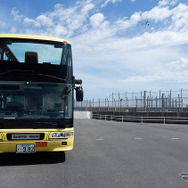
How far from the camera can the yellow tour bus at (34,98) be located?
625 centimetres

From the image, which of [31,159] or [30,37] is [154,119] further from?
[30,37]

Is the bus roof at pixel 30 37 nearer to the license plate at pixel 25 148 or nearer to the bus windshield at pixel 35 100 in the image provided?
the bus windshield at pixel 35 100

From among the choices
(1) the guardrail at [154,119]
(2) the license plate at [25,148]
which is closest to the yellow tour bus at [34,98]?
(2) the license plate at [25,148]

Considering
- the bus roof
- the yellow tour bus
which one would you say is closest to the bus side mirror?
the yellow tour bus

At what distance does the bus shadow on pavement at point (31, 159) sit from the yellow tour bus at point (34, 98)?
633 millimetres

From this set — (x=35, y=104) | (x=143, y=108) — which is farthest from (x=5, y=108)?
(x=143, y=108)

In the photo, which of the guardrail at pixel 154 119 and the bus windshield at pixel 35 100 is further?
the guardrail at pixel 154 119

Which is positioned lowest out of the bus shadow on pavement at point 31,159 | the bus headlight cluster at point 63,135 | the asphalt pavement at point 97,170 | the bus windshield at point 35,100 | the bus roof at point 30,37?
the bus shadow on pavement at point 31,159

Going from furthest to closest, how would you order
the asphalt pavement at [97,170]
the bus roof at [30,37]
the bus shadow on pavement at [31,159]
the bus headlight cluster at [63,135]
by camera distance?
1. the bus roof at [30,37]
2. the bus shadow on pavement at [31,159]
3. the bus headlight cluster at [63,135]
4. the asphalt pavement at [97,170]

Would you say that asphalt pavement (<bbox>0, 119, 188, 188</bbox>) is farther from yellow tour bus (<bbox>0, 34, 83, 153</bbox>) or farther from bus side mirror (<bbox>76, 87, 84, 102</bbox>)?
bus side mirror (<bbox>76, 87, 84, 102</bbox>)

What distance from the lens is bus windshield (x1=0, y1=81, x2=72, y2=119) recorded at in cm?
648

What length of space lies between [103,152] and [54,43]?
383 cm

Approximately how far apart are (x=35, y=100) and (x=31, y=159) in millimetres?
1809

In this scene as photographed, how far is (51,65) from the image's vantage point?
689 centimetres
